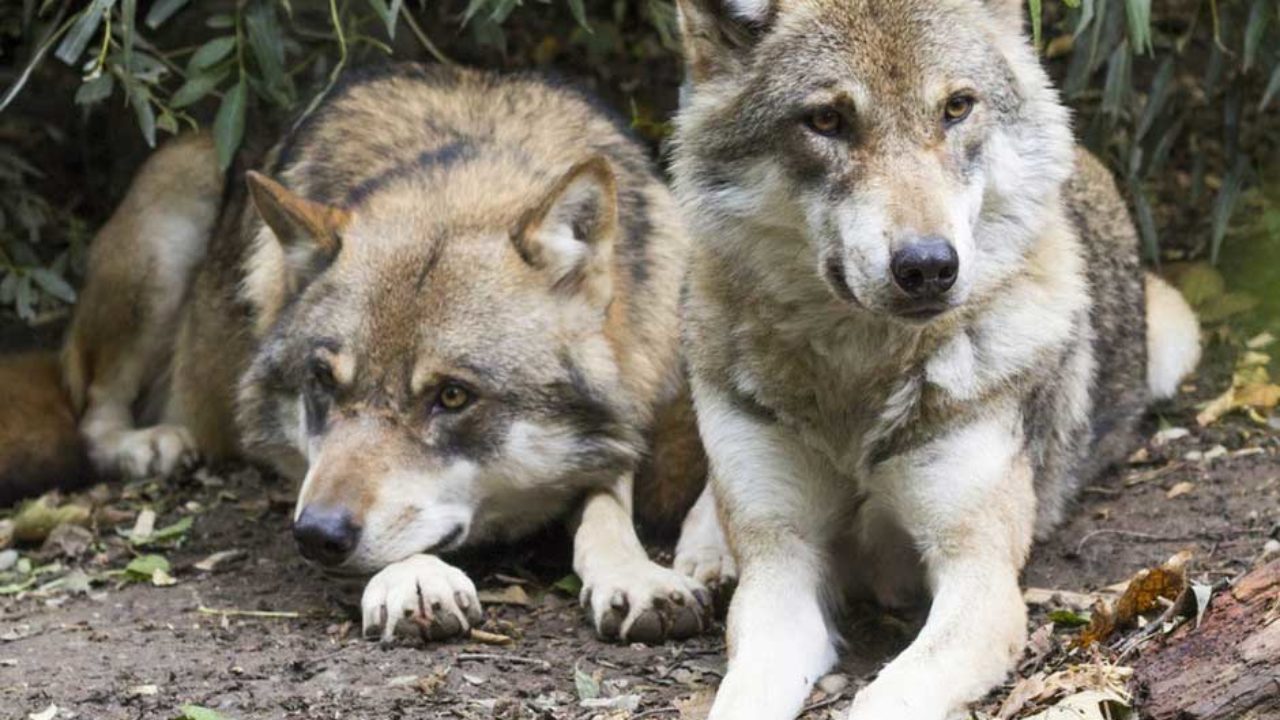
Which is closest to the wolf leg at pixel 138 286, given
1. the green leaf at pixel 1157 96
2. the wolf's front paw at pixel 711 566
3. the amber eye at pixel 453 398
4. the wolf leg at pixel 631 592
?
the amber eye at pixel 453 398

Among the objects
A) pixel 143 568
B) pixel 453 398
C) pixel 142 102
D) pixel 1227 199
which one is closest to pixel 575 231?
pixel 453 398

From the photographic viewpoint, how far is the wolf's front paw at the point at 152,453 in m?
6.64

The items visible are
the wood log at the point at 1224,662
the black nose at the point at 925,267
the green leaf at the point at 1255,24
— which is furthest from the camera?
the green leaf at the point at 1255,24

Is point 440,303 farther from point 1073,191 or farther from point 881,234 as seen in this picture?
point 1073,191

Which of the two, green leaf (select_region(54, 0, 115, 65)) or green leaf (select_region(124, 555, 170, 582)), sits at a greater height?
green leaf (select_region(54, 0, 115, 65))

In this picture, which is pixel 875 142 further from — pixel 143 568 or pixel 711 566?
pixel 143 568

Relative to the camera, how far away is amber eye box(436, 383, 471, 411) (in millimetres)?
4965

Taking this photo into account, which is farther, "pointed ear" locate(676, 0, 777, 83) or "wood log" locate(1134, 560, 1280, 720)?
"pointed ear" locate(676, 0, 777, 83)

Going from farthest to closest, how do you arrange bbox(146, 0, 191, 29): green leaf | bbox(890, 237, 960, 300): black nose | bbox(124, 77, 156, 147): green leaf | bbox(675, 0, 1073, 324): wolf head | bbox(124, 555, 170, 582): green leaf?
bbox(146, 0, 191, 29): green leaf, bbox(124, 555, 170, 582): green leaf, bbox(124, 77, 156, 147): green leaf, bbox(675, 0, 1073, 324): wolf head, bbox(890, 237, 960, 300): black nose

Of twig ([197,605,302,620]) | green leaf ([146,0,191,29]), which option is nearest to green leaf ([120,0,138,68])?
green leaf ([146,0,191,29])

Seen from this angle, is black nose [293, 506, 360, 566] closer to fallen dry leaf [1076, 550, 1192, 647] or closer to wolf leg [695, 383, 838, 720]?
wolf leg [695, 383, 838, 720]

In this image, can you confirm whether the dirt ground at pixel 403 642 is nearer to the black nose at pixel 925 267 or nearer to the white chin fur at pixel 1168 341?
the white chin fur at pixel 1168 341

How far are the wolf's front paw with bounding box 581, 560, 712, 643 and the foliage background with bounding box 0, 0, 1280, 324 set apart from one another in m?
1.88

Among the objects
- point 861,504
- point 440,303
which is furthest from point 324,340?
point 861,504
